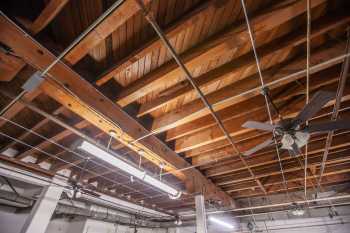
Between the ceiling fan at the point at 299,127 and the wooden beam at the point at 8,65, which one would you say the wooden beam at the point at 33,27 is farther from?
the ceiling fan at the point at 299,127

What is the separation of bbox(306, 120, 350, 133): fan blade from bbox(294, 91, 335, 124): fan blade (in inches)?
5.5

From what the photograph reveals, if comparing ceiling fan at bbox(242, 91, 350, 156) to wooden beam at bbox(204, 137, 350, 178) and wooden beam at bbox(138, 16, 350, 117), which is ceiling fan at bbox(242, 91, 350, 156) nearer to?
wooden beam at bbox(138, 16, 350, 117)

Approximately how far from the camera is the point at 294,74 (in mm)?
2074

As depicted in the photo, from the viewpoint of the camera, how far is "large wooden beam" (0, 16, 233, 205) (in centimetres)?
186

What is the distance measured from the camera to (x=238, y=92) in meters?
2.50

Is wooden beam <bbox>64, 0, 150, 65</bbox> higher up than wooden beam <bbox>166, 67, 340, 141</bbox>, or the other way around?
wooden beam <bbox>166, 67, 340, 141</bbox>

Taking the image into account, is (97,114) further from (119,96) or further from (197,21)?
(197,21)

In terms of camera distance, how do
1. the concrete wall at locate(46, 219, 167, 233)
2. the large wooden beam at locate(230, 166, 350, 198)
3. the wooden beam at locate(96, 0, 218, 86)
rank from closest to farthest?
the wooden beam at locate(96, 0, 218, 86) → the large wooden beam at locate(230, 166, 350, 198) → the concrete wall at locate(46, 219, 167, 233)

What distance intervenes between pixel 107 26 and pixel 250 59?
168 cm

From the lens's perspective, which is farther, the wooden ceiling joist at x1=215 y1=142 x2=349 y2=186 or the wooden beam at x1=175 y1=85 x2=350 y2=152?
the wooden ceiling joist at x1=215 y1=142 x2=349 y2=186

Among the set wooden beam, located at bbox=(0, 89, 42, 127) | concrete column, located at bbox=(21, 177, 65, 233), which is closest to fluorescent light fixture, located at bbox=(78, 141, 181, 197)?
wooden beam, located at bbox=(0, 89, 42, 127)

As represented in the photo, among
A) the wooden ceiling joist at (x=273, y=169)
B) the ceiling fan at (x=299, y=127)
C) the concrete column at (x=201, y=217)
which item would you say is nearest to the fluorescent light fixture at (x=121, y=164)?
the concrete column at (x=201, y=217)

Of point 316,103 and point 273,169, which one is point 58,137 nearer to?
point 316,103

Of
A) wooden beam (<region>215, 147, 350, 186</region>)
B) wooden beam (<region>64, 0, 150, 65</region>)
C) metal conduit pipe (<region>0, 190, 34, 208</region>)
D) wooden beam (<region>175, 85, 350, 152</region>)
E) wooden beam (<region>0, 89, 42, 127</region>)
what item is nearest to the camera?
wooden beam (<region>64, 0, 150, 65</region>)
